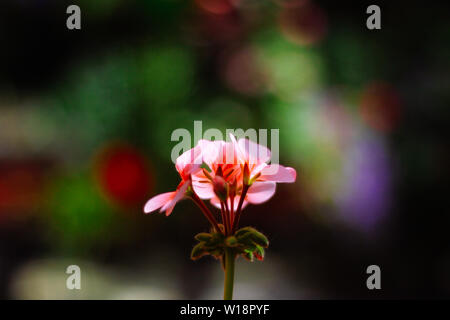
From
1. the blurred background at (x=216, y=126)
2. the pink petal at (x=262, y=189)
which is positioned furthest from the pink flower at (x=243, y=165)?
the blurred background at (x=216, y=126)

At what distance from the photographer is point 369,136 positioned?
1.45 metres

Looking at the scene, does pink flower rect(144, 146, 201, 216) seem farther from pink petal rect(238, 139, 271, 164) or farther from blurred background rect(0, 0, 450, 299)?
blurred background rect(0, 0, 450, 299)

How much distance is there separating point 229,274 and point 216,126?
1090 millimetres

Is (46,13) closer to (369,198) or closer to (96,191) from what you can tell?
(96,191)

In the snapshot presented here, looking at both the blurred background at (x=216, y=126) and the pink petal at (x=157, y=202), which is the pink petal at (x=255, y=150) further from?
the blurred background at (x=216, y=126)

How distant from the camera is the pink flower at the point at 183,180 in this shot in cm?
22

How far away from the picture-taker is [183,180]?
24 centimetres

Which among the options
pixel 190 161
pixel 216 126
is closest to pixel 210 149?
pixel 190 161

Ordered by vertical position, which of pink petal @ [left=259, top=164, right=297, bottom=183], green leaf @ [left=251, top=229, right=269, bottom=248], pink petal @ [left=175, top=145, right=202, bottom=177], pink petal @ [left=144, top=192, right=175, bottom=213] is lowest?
green leaf @ [left=251, top=229, right=269, bottom=248]

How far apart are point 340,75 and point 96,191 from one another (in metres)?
0.81

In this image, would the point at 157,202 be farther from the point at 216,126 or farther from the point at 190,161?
the point at 216,126

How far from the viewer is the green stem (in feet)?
0.69

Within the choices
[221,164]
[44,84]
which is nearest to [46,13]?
[44,84]

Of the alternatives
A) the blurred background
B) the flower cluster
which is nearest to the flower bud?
the flower cluster
